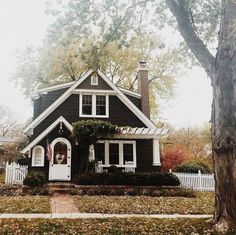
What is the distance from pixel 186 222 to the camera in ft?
34.4

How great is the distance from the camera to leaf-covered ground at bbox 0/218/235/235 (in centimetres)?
909

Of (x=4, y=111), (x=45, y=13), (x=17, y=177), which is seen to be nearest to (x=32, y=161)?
(x=17, y=177)

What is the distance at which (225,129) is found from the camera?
9312 mm

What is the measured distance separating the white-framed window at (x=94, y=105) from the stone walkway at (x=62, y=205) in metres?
7.59

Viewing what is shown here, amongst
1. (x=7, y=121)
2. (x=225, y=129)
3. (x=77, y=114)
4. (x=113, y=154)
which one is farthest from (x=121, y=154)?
(x=7, y=121)

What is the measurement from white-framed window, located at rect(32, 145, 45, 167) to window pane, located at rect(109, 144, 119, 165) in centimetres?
Result: 427

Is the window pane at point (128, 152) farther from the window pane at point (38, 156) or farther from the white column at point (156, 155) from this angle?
the window pane at point (38, 156)

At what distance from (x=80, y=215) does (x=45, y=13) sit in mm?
6873

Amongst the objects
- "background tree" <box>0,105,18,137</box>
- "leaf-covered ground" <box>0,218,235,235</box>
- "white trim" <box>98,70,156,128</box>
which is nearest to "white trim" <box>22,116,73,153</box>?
"white trim" <box>98,70,156,128</box>

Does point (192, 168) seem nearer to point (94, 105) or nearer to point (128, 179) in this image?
point (128, 179)

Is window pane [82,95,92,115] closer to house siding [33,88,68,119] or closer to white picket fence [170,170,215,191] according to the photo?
house siding [33,88,68,119]

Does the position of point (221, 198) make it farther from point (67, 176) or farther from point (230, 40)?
point (67, 176)

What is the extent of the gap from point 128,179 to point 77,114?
19.6ft

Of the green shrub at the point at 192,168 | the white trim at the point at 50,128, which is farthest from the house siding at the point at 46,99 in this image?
Answer: the green shrub at the point at 192,168
